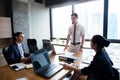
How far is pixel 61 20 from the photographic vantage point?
4.82 meters

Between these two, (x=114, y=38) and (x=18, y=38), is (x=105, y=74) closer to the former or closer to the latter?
(x=18, y=38)

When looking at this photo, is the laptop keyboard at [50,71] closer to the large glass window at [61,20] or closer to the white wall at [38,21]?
the white wall at [38,21]

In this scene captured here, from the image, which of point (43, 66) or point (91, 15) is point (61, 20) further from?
point (43, 66)

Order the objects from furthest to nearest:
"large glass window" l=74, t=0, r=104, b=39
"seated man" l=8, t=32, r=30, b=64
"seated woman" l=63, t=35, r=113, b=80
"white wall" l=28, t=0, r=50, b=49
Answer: "white wall" l=28, t=0, r=50, b=49 → "large glass window" l=74, t=0, r=104, b=39 → "seated man" l=8, t=32, r=30, b=64 → "seated woman" l=63, t=35, r=113, b=80

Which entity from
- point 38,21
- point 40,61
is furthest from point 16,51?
point 38,21

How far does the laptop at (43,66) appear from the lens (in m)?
1.35

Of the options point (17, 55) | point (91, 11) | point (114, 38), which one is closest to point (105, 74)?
point (17, 55)

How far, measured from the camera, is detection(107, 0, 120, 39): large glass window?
3.47 m

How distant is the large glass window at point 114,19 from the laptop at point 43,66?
8.93 ft

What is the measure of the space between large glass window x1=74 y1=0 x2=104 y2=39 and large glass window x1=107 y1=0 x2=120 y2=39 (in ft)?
0.83

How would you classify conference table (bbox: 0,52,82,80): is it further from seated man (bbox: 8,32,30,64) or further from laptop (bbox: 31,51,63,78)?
seated man (bbox: 8,32,30,64)

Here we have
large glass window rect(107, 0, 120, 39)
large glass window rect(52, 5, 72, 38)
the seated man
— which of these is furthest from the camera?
large glass window rect(52, 5, 72, 38)

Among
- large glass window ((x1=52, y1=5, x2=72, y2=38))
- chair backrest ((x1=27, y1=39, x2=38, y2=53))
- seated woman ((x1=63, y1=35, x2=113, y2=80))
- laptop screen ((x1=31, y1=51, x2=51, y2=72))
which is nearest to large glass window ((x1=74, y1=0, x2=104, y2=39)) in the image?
large glass window ((x1=52, y1=5, x2=72, y2=38))

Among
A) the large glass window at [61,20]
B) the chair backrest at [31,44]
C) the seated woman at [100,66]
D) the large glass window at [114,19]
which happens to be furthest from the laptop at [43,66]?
the large glass window at [61,20]
